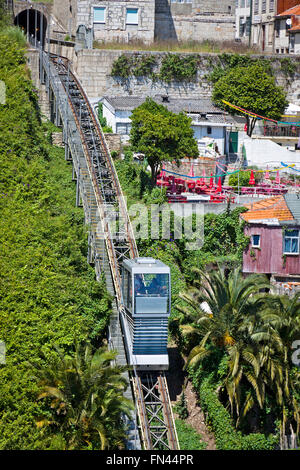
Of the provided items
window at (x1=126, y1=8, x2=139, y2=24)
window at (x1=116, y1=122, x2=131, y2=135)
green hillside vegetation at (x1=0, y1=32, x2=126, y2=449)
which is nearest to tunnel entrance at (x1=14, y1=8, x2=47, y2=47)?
window at (x1=126, y1=8, x2=139, y2=24)

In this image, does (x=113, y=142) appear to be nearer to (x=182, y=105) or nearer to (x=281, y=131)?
(x=182, y=105)

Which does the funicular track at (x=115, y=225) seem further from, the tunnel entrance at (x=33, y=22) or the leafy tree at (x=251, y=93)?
the tunnel entrance at (x=33, y=22)

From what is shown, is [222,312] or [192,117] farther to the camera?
[192,117]

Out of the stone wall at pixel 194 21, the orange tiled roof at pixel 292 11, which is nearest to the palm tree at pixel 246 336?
the stone wall at pixel 194 21

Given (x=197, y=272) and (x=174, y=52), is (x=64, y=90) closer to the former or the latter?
(x=174, y=52)

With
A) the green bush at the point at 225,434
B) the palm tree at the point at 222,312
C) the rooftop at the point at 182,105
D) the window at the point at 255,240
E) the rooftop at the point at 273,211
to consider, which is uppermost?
the rooftop at the point at 182,105

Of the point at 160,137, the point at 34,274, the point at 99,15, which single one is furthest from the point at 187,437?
the point at 99,15
